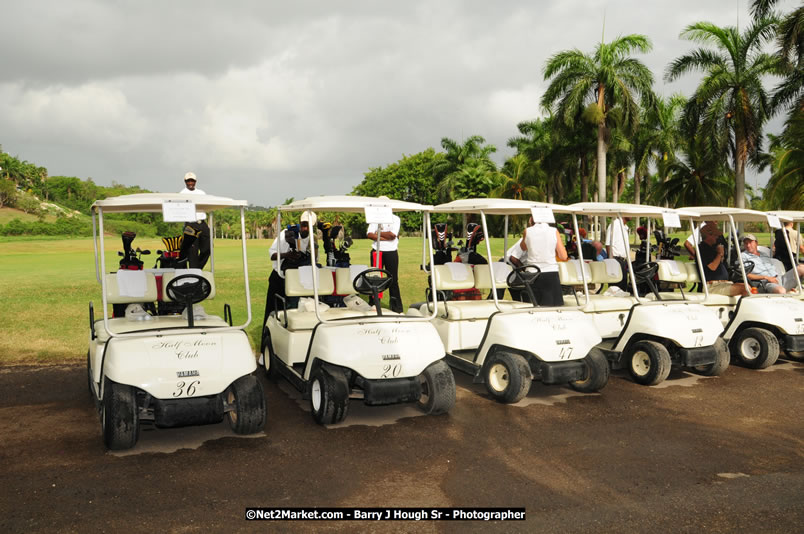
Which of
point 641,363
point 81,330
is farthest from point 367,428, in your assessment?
point 81,330

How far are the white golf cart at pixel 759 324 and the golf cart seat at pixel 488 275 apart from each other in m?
2.52

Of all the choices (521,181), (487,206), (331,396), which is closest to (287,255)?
(487,206)

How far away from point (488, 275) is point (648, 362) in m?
2.17

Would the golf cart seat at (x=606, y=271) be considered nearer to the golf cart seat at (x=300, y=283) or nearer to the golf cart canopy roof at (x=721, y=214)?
the golf cart canopy roof at (x=721, y=214)

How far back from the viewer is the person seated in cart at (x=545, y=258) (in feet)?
24.6

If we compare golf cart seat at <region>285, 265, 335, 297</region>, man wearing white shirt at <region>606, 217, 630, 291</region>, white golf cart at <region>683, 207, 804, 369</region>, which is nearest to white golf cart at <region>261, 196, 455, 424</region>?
golf cart seat at <region>285, 265, 335, 297</region>

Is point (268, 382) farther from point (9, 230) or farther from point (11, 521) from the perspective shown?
point (9, 230)

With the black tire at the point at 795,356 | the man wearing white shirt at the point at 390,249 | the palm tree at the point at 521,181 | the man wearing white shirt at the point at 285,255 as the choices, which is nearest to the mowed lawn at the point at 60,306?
the man wearing white shirt at the point at 285,255

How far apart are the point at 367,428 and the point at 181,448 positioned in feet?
5.13

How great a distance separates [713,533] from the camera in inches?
143

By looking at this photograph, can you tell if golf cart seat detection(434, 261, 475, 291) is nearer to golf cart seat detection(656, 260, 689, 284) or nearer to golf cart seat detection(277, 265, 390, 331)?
golf cart seat detection(277, 265, 390, 331)

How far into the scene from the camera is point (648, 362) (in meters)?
7.10

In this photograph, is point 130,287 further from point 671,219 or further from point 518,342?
point 671,219

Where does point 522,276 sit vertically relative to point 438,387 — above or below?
above
